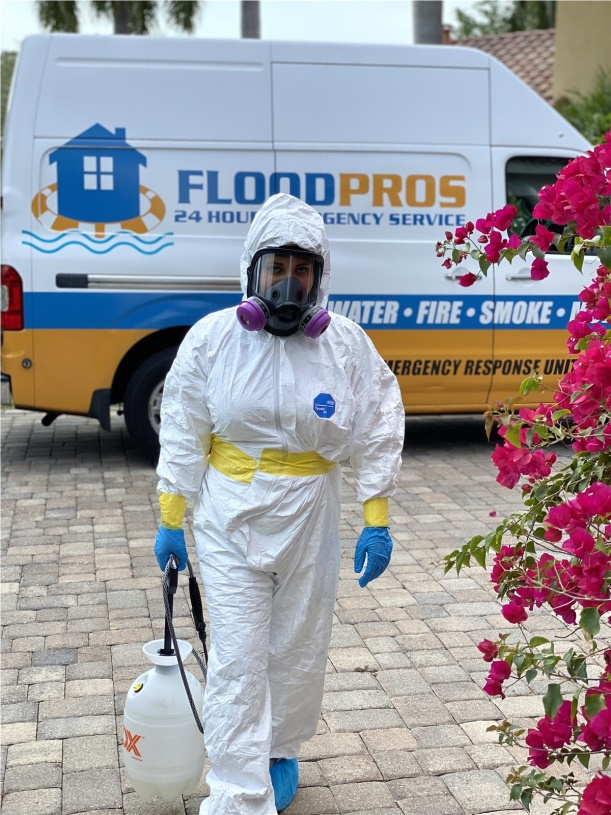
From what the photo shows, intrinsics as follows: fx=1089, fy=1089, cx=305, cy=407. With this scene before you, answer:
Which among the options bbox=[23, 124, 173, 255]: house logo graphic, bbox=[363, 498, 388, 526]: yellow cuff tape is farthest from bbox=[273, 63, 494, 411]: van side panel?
bbox=[363, 498, 388, 526]: yellow cuff tape

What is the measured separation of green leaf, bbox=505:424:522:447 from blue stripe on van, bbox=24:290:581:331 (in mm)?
5343

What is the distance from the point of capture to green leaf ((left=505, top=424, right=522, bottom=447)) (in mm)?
2484

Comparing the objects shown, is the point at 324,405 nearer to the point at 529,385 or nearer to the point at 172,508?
the point at 172,508

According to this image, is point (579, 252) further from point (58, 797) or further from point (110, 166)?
point (110, 166)

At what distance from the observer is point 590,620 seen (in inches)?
84.4

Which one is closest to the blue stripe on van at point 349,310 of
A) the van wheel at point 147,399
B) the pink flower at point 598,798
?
the van wheel at point 147,399

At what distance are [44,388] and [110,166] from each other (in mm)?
1612

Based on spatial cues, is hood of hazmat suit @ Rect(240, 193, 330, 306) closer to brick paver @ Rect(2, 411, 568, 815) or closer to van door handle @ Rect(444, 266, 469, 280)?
brick paver @ Rect(2, 411, 568, 815)

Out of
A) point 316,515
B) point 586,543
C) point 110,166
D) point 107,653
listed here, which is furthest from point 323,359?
point 110,166

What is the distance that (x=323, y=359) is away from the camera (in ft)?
11.0

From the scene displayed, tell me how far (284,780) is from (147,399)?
15.6 ft

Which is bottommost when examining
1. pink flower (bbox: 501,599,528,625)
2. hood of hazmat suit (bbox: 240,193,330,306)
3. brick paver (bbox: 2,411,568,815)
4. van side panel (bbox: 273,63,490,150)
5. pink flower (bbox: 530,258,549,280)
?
brick paver (bbox: 2,411,568,815)

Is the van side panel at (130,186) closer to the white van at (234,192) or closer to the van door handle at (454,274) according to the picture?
the white van at (234,192)

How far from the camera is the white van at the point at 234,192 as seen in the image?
7.52 m
